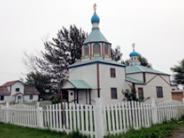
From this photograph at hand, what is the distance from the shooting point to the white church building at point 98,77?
22.1 metres

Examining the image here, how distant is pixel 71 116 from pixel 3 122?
6583 millimetres

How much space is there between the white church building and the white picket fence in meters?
10.8

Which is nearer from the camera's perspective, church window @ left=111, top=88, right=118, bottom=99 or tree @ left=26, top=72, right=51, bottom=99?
church window @ left=111, top=88, right=118, bottom=99

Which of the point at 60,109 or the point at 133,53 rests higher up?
the point at 133,53

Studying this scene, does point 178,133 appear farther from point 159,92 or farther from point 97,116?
point 159,92

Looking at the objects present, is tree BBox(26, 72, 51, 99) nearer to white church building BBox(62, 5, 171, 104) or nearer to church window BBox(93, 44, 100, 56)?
white church building BBox(62, 5, 171, 104)

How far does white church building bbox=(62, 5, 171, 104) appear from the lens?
2211cm

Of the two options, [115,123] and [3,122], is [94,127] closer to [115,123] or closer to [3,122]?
[115,123]

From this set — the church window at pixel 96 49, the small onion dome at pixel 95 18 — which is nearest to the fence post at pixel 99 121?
the church window at pixel 96 49

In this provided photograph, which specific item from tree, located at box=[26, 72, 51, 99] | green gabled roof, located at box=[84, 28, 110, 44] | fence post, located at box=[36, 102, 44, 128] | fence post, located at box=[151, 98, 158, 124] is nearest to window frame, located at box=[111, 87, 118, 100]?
green gabled roof, located at box=[84, 28, 110, 44]

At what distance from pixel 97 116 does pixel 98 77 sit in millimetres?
14592

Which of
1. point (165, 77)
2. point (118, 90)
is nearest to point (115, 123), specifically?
point (118, 90)

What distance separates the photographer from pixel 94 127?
7488 mm

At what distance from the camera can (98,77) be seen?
2191 cm
